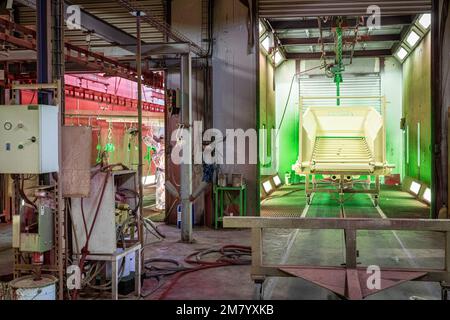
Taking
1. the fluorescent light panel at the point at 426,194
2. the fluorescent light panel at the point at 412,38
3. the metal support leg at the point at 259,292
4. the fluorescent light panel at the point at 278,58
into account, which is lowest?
the metal support leg at the point at 259,292

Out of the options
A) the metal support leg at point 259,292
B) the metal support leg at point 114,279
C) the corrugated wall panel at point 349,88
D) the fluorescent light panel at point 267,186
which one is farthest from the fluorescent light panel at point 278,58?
the metal support leg at point 114,279

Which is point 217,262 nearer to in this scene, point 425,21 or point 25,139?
point 25,139

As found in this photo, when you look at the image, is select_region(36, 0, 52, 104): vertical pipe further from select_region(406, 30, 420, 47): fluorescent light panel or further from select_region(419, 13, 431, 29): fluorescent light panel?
select_region(406, 30, 420, 47): fluorescent light panel

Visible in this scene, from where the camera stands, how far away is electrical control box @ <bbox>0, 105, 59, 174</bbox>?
4.57 m

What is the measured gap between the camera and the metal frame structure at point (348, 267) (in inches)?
196

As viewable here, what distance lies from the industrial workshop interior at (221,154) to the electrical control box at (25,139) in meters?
0.01

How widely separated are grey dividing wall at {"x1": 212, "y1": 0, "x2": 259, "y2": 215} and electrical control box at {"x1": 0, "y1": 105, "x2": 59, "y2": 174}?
5.63 m

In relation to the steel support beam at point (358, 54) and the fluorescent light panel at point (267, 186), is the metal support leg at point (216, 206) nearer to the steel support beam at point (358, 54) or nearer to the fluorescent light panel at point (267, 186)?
the fluorescent light panel at point (267, 186)

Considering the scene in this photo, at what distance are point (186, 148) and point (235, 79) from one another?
2262 mm

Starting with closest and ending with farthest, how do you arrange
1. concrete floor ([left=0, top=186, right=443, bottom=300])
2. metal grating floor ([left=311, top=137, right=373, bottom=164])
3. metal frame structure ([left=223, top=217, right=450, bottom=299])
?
metal frame structure ([left=223, top=217, right=450, bottom=299])
concrete floor ([left=0, top=186, right=443, bottom=300])
metal grating floor ([left=311, top=137, right=373, bottom=164])

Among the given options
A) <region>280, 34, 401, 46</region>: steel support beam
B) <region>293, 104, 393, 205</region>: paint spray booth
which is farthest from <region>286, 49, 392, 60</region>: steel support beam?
<region>293, 104, 393, 205</region>: paint spray booth

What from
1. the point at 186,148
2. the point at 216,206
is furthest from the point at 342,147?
the point at 186,148

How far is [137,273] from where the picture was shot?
551 centimetres

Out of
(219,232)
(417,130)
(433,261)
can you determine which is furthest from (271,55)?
(433,261)
